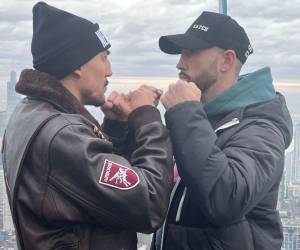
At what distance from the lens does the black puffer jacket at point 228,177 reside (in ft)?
7.29

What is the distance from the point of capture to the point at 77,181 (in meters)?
2.10

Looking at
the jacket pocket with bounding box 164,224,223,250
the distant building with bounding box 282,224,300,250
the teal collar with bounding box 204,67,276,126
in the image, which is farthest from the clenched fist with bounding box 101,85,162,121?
the distant building with bounding box 282,224,300,250

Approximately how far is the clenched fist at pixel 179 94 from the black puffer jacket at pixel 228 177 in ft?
0.16

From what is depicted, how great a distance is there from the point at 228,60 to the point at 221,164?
0.78 meters

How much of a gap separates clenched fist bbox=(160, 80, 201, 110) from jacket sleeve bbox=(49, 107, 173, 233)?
0.34 m

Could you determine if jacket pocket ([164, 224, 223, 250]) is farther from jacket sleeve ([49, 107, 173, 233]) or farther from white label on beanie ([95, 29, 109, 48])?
white label on beanie ([95, 29, 109, 48])

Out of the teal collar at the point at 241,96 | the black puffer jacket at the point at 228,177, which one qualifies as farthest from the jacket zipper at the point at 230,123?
the teal collar at the point at 241,96

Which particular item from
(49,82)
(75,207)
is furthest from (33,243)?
(49,82)

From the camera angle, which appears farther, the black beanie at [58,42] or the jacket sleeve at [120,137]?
the jacket sleeve at [120,137]

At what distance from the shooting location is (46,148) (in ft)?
6.95

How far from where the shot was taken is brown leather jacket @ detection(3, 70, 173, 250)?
6.87ft

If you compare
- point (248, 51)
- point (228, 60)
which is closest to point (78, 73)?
point (228, 60)

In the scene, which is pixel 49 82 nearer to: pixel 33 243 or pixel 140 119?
pixel 140 119

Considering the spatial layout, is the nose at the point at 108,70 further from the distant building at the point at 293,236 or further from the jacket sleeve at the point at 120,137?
the distant building at the point at 293,236
